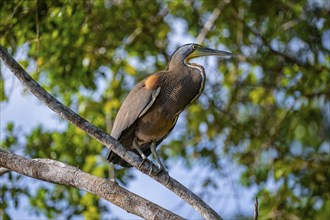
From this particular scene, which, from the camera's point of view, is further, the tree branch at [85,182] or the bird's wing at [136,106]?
the bird's wing at [136,106]

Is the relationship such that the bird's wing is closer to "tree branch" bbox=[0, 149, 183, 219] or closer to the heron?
the heron

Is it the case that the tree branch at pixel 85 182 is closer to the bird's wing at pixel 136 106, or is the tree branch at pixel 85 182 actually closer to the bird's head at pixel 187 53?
the bird's wing at pixel 136 106

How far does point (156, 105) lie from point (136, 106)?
121 mm

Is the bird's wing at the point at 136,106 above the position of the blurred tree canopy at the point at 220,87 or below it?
below

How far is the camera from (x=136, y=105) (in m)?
4.51

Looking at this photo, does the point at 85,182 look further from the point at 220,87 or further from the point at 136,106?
the point at 220,87

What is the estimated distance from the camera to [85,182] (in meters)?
3.71

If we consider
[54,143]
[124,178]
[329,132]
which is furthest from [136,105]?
[329,132]

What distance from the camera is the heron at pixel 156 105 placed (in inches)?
176

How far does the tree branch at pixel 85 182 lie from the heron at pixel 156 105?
2.25 ft

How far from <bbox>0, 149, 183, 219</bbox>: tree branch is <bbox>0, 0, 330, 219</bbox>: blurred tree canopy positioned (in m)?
2.03

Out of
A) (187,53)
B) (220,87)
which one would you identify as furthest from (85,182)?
(220,87)

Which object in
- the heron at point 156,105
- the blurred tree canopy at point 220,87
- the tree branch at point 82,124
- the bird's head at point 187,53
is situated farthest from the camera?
the blurred tree canopy at point 220,87

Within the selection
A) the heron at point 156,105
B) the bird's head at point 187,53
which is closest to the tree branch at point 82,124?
the heron at point 156,105
